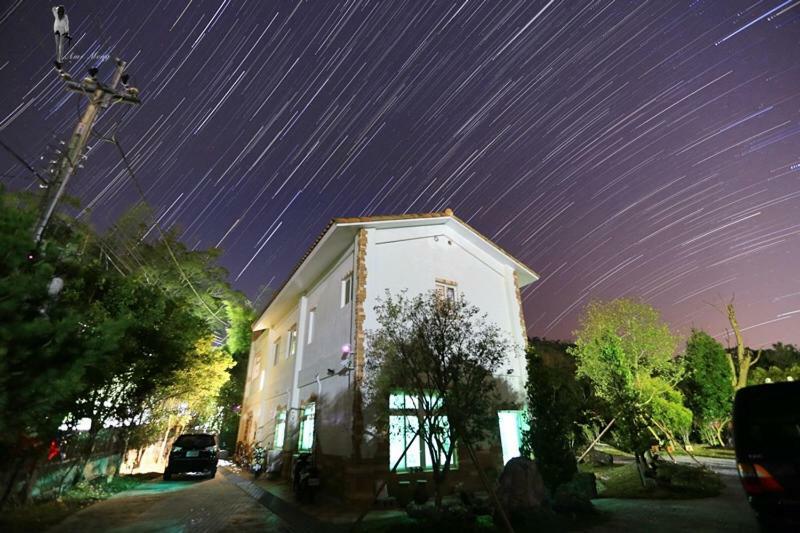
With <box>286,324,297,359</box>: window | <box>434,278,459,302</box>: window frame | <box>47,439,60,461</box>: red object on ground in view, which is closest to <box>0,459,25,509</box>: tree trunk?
<box>47,439,60,461</box>: red object on ground

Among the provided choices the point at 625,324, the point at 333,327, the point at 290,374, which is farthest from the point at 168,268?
the point at 625,324

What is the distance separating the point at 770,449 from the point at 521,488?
195 inches

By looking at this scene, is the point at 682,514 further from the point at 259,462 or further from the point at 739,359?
the point at 739,359

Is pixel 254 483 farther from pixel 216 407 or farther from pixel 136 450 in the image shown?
pixel 216 407

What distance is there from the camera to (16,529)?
272 inches

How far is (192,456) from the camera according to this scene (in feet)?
51.1

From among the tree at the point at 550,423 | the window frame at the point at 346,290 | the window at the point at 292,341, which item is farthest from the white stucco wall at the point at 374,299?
the tree at the point at 550,423

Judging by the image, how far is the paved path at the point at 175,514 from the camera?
7.66 m

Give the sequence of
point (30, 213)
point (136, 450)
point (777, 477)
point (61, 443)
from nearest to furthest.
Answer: point (777, 477) → point (30, 213) → point (61, 443) → point (136, 450)

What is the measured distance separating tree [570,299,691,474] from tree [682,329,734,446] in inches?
315

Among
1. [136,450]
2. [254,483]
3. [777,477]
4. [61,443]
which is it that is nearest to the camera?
[777,477]

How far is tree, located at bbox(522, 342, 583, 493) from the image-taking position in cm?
1001

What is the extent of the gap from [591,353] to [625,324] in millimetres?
3805

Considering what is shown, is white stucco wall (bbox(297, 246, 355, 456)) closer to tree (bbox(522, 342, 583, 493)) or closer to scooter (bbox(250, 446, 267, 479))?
scooter (bbox(250, 446, 267, 479))
